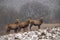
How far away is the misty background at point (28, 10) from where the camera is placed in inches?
292

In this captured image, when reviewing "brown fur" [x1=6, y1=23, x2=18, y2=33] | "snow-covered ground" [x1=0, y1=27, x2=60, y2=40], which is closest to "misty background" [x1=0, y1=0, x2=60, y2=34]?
"brown fur" [x1=6, y1=23, x2=18, y2=33]

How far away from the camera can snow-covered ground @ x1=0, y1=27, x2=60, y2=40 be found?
732cm

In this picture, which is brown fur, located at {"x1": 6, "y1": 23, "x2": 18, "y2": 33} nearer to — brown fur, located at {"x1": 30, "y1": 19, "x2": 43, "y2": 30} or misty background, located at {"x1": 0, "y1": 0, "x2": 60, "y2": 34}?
misty background, located at {"x1": 0, "y1": 0, "x2": 60, "y2": 34}

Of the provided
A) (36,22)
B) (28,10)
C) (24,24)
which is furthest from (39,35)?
(28,10)

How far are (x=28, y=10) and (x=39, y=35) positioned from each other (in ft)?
1.93

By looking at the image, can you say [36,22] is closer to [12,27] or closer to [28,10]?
[28,10]

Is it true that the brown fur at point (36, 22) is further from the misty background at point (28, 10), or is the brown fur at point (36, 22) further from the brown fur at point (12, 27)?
the brown fur at point (12, 27)

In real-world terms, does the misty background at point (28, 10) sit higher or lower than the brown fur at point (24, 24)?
higher

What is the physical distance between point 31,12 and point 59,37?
0.80m

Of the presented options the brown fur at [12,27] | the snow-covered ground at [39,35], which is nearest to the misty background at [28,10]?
the brown fur at [12,27]

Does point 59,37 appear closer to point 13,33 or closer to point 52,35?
point 52,35

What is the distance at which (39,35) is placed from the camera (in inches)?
291

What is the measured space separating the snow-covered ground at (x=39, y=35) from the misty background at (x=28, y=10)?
216mm

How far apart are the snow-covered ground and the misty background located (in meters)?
0.22
